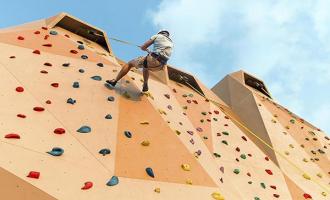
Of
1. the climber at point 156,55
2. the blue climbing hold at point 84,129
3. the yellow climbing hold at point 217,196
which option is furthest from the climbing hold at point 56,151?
the climber at point 156,55

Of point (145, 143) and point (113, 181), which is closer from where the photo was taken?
point (113, 181)

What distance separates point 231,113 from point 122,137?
643 cm

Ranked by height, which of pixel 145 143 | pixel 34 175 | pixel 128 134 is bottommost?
pixel 34 175

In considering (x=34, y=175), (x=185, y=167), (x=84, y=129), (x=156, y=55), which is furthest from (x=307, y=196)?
(x=34, y=175)

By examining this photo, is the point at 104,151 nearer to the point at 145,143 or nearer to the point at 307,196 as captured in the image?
the point at 145,143

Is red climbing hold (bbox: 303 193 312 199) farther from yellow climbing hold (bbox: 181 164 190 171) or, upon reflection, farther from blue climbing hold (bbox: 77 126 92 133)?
blue climbing hold (bbox: 77 126 92 133)

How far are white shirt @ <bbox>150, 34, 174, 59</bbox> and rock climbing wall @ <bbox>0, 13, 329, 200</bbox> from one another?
3.30 feet

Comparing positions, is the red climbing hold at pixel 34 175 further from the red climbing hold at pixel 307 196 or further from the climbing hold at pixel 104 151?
the red climbing hold at pixel 307 196

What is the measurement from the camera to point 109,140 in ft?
19.8

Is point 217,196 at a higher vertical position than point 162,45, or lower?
lower

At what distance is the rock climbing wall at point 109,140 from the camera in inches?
195

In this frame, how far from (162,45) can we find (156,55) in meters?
0.23

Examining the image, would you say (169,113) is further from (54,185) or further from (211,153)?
(54,185)

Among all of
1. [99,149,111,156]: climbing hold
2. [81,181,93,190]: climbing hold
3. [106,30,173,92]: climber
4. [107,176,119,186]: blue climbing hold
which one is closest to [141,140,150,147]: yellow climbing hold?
[99,149,111,156]: climbing hold
